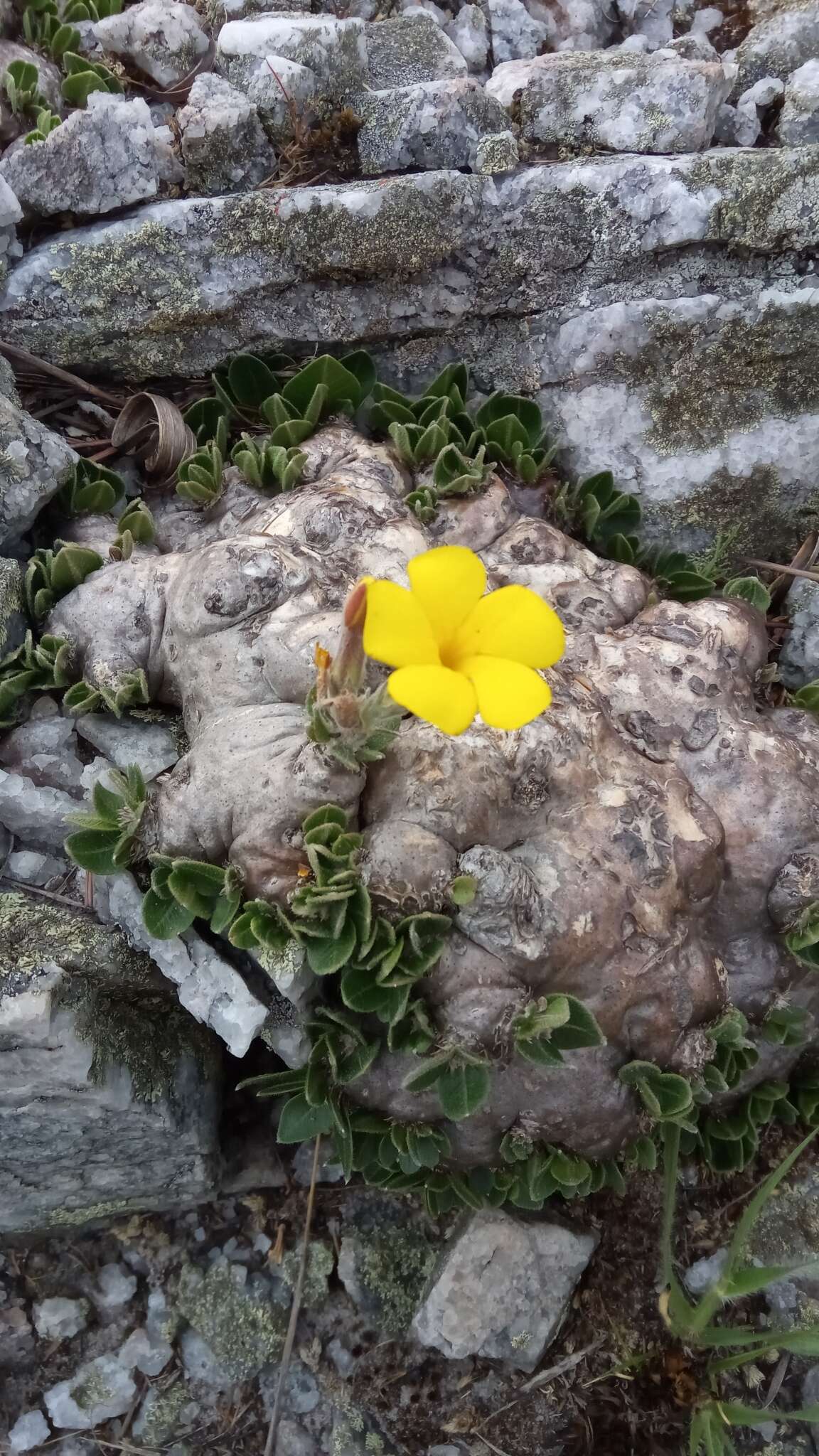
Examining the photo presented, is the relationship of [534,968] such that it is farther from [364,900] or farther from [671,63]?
[671,63]

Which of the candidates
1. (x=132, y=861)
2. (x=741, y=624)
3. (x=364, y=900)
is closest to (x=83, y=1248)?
(x=132, y=861)

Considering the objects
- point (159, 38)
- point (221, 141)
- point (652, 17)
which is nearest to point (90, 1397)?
→ point (221, 141)

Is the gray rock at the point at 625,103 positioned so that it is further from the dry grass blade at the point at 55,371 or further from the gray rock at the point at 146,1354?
the gray rock at the point at 146,1354

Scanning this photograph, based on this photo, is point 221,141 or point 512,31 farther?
point 512,31

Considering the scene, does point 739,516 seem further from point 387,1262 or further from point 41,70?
point 41,70

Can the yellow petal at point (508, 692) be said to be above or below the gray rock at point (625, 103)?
below

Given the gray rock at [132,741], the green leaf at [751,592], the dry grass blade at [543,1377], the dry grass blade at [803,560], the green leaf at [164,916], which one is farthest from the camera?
the dry grass blade at [803,560]

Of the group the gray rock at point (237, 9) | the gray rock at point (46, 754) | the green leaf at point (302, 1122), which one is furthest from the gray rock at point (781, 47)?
the green leaf at point (302, 1122)
